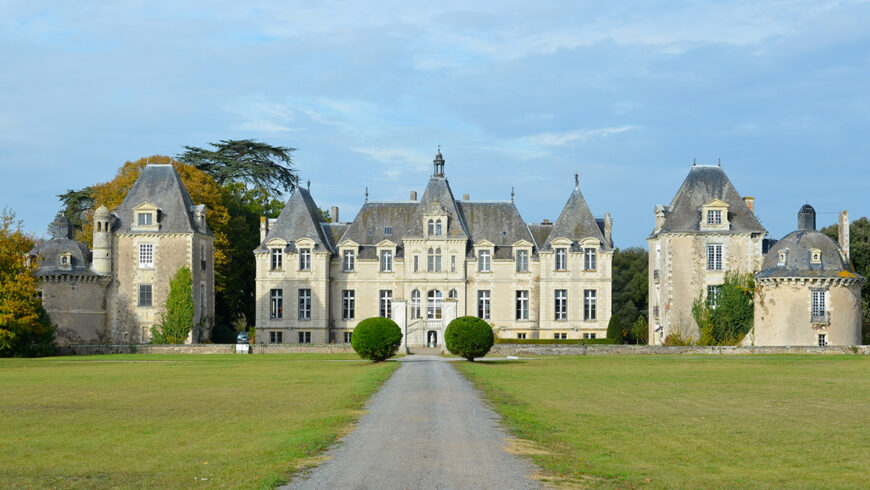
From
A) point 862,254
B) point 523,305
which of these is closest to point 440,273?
point 523,305

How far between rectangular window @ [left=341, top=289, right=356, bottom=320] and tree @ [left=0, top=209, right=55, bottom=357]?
20.5m

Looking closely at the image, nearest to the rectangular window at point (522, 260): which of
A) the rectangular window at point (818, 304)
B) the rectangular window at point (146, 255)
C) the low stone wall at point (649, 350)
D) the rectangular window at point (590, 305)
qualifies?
the rectangular window at point (590, 305)

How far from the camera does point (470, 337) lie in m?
46.2

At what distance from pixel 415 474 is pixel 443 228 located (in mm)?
57067

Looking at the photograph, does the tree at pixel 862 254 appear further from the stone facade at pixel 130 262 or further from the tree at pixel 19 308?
the tree at pixel 19 308

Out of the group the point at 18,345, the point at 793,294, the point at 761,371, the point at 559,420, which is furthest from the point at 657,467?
the point at 18,345

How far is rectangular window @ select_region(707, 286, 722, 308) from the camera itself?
206 ft

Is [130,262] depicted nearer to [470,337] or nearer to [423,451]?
[470,337]

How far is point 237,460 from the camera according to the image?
1652cm

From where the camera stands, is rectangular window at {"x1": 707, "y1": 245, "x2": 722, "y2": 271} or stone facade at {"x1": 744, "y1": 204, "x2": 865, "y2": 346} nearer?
stone facade at {"x1": 744, "y1": 204, "x2": 865, "y2": 346}

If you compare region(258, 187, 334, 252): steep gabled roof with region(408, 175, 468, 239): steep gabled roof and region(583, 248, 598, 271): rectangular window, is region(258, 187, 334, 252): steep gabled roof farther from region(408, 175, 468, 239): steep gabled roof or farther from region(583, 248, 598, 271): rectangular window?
region(583, 248, 598, 271): rectangular window

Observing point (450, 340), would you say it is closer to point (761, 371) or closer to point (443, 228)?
point (761, 371)

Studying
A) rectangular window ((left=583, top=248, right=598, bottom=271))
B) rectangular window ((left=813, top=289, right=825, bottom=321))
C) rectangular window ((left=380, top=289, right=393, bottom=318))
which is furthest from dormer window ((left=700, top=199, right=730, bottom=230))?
rectangular window ((left=380, top=289, right=393, bottom=318))

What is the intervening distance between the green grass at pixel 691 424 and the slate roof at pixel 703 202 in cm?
2466
